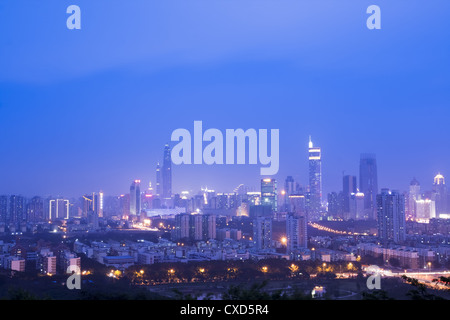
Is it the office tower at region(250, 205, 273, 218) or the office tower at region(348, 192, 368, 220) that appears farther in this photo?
the office tower at region(348, 192, 368, 220)

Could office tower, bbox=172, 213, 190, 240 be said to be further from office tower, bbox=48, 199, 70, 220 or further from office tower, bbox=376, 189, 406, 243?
office tower, bbox=48, 199, 70, 220

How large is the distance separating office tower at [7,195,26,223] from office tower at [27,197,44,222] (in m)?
0.48

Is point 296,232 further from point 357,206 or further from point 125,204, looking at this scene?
point 125,204

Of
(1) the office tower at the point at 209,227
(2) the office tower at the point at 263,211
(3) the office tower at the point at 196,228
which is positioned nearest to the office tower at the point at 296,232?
(2) the office tower at the point at 263,211

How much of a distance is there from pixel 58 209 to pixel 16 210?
10.5 ft

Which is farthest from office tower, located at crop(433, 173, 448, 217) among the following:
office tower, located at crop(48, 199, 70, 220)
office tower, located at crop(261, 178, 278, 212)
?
office tower, located at crop(48, 199, 70, 220)

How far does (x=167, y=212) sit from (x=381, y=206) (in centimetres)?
770

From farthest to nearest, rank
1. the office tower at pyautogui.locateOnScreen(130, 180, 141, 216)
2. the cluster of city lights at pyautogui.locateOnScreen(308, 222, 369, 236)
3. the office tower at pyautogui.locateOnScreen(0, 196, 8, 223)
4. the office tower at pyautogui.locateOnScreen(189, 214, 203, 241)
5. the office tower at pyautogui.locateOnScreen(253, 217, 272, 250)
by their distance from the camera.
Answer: the office tower at pyautogui.locateOnScreen(130, 180, 141, 216)
the office tower at pyautogui.locateOnScreen(0, 196, 8, 223)
the cluster of city lights at pyautogui.locateOnScreen(308, 222, 369, 236)
the office tower at pyautogui.locateOnScreen(189, 214, 203, 241)
the office tower at pyautogui.locateOnScreen(253, 217, 272, 250)

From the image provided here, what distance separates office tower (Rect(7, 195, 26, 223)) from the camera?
15.7m

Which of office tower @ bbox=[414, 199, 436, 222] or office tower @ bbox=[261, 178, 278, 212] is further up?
office tower @ bbox=[261, 178, 278, 212]

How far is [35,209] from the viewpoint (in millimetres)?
17359
